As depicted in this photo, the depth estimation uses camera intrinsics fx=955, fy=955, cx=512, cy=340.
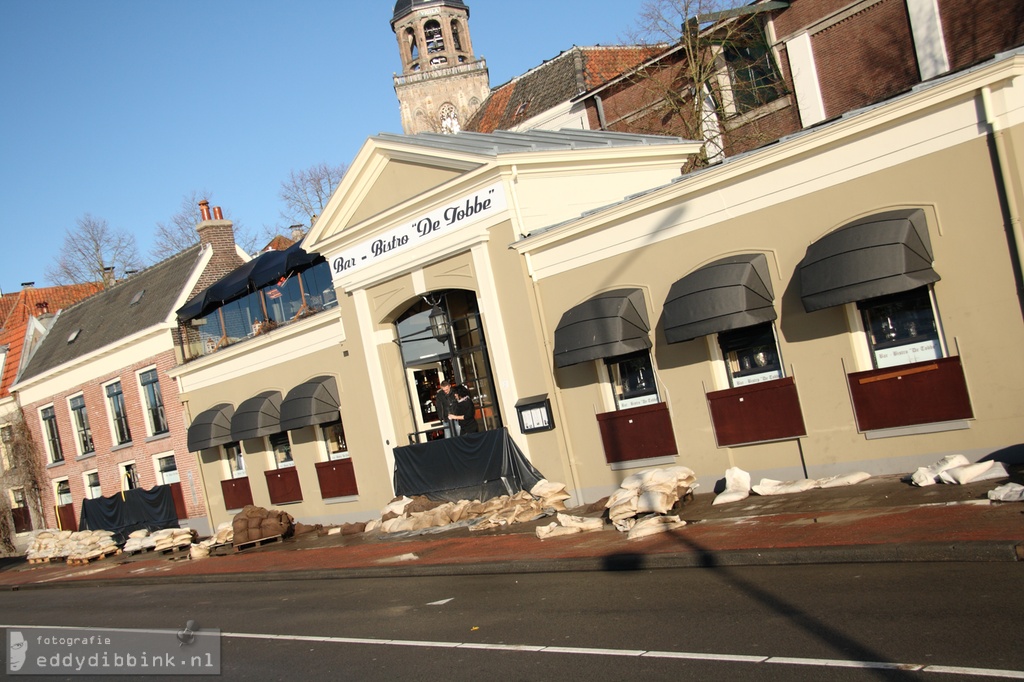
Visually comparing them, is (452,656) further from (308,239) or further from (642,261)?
(308,239)

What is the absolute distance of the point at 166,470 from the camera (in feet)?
101

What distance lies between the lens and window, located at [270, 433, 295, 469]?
2502 cm

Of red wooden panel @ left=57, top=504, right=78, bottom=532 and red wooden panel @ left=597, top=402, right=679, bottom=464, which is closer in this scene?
red wooden panel @ left=597, top=402, right=679, bottom=464

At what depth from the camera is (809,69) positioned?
88.6ft

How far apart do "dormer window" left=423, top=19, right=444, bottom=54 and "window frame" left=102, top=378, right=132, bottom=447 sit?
182 ft

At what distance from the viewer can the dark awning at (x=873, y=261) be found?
37.9 ft

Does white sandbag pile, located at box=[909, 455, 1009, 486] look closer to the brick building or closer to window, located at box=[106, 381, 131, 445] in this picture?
the brick building

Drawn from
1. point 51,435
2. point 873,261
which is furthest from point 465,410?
point 51,435

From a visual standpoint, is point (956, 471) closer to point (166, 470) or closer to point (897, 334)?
point (897, 334)

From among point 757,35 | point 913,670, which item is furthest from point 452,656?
point 757,35

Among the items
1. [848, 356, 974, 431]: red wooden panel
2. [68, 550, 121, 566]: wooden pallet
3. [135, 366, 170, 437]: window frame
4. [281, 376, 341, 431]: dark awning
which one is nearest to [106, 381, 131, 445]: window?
[135, 366, 170, 437]: window frame

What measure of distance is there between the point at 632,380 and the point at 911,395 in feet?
16.2

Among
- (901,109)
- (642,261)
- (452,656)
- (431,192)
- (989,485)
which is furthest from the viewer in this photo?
(431,192)

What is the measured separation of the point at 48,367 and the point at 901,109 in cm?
3354
